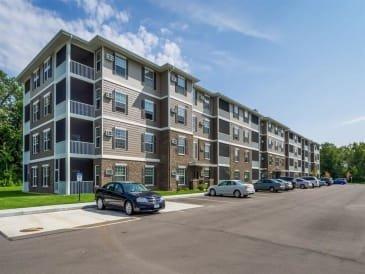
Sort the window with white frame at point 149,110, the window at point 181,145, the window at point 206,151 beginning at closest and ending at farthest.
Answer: the window with white frame at point 149,110, the window at point 181,145, the window at point 206,151

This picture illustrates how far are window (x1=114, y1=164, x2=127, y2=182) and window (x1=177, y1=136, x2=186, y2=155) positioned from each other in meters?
6.73

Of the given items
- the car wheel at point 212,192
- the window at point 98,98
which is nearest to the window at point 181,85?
the window at point 98,98

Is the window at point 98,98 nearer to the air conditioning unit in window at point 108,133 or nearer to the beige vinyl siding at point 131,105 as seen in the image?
the beige vinyl siding at point 131,105

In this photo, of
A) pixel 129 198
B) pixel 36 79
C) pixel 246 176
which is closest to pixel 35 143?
pixel 36 79

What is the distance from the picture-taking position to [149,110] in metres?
31.0

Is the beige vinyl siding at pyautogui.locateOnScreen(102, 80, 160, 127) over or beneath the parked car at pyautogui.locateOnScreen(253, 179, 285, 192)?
over

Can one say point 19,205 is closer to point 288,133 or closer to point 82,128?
point 82,128

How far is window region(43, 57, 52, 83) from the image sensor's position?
95.3 ft

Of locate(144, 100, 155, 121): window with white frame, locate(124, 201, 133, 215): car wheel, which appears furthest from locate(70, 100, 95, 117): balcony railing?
locate(124, 201, 133, 215): car wheel

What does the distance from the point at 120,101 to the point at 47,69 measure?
24.9 feet

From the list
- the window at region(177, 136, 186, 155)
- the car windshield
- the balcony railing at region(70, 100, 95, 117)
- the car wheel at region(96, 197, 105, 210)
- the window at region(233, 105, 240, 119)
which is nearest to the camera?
the car windshield

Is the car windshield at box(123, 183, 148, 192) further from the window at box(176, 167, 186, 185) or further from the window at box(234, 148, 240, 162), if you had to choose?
the window at box(234, 148, 240, 162)

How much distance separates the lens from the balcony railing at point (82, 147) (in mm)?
25016

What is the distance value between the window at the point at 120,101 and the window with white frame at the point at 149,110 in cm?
272
